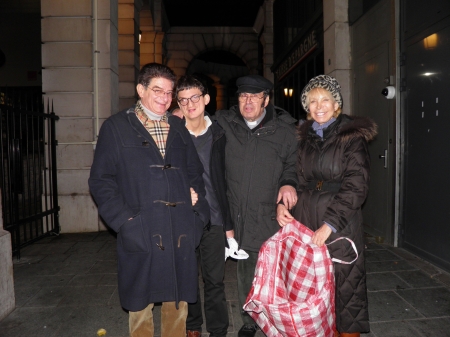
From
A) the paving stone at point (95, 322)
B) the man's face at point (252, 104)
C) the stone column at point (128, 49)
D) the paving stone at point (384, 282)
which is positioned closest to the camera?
the man's face at point (252, 104)

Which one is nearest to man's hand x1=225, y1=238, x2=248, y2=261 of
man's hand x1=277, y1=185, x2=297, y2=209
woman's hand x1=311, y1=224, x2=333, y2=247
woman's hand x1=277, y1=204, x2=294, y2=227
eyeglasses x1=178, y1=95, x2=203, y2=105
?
woman's hand x1=277, y1=204, x2=294, y2=227

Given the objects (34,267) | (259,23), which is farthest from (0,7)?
(34,267)

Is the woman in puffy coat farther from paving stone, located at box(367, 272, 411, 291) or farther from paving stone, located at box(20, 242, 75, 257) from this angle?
paving stone, located at box(20, 242, 75, 257)

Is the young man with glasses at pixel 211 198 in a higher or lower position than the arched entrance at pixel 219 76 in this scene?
lower

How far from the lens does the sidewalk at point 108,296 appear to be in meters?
3.38

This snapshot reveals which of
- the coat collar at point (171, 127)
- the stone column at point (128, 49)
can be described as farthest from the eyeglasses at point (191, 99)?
the stone column at point (128, 49)

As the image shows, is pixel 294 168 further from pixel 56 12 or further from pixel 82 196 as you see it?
pixel 56 12

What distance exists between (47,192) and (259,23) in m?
13.7

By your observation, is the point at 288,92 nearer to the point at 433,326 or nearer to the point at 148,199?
the point at 433,326

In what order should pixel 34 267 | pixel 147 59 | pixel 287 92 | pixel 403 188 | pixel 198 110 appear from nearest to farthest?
pixel 198 110 < pixel 34 267 < pixel 403 188 < pixel 287 92 < pixel 147 59

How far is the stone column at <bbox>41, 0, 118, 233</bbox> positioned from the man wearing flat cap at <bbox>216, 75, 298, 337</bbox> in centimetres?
488

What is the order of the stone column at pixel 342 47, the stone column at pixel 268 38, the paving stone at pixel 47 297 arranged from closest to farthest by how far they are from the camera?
the paving stone at pixel 47 297, the stone column at pixel 342 47, the stone column at pixel 268 38

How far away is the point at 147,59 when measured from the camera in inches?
602

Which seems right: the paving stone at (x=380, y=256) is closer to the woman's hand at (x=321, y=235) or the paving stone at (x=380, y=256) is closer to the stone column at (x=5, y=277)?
the woman's hand at (x=321, y=235)
